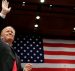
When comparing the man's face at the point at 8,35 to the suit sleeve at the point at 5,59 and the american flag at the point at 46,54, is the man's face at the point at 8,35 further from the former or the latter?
the american flag at the point at 46,54

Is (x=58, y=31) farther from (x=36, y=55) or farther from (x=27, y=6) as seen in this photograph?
(x=27, y=6)

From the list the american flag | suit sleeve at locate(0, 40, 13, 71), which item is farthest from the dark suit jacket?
the american flag

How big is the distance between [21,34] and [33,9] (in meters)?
1.77

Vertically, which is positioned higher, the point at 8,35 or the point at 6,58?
the point at 6,58

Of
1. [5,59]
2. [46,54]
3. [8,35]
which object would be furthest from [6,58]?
[46,54]

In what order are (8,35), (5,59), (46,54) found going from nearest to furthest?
(5,59) < (8,35) < (46,54)

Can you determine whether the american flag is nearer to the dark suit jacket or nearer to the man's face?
the man's face

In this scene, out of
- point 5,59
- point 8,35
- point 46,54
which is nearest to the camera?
point 5,59

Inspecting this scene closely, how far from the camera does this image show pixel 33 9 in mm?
8352

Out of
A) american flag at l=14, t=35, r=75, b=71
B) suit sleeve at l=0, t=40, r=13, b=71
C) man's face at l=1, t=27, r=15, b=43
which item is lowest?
american flag at l=14, t=35, r=75, b=71

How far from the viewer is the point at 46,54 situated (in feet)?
31.5

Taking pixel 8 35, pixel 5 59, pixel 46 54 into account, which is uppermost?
pixel 5 59

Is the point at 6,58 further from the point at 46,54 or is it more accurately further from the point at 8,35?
the point at 46,54

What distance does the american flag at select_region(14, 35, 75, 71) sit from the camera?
31.1 feet
